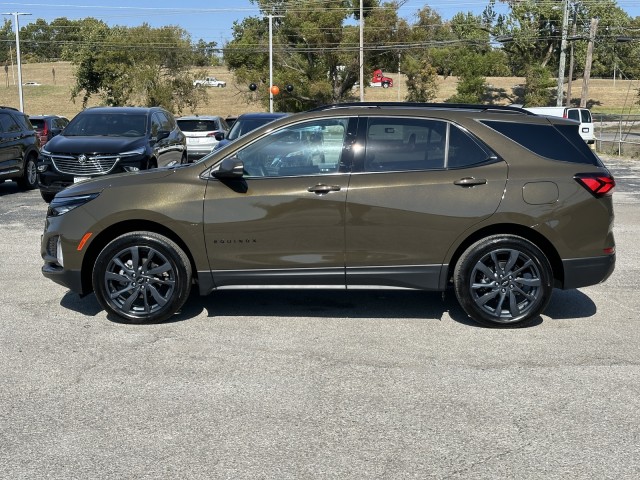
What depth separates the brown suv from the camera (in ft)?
20.9

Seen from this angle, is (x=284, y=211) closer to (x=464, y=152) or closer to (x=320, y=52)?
(x=464, y=152)

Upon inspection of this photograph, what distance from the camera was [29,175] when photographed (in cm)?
1739

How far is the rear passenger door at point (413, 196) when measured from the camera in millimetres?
6355

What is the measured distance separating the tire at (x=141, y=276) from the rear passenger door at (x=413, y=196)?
1397mm

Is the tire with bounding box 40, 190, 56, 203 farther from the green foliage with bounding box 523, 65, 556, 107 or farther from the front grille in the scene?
the green foliage with bounding box 523, 65, 556, 107

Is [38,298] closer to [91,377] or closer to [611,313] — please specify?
[91,377]

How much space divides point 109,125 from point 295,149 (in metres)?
9.27

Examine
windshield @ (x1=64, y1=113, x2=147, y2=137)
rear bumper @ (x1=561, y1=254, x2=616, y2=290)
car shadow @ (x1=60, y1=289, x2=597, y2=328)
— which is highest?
windshield @ (x1=64, y1=113, x2=147, y2=137)

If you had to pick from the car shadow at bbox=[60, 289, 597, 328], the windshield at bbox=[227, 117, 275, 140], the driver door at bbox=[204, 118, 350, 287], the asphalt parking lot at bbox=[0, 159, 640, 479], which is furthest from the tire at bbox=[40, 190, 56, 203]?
the driver door at bbox=[204, 118, 350, 287]

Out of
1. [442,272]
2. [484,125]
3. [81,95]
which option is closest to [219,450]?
[442,272]

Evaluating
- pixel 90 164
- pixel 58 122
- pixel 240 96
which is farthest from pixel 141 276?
pixel 240 96

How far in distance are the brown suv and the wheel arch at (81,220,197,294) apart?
0.02 meters

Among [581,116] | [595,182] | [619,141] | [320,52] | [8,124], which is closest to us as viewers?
[595,182]

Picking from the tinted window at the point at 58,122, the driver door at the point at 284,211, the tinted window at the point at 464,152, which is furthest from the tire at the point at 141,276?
the tinted window at the point at 58,122
